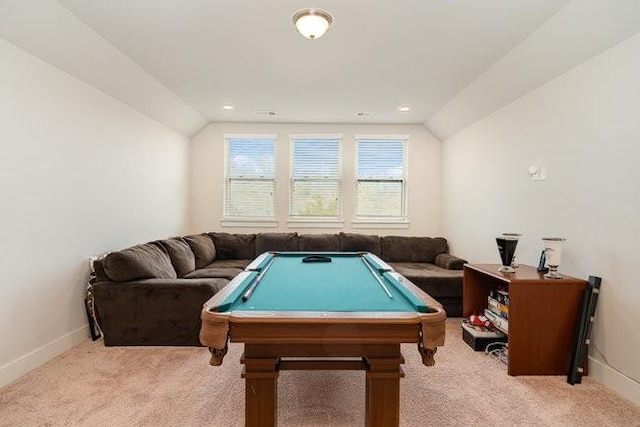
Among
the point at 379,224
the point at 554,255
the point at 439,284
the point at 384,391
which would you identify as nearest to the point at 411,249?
the point at 379,224

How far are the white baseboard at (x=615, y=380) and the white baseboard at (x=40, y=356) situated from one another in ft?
13.9

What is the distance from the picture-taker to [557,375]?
2.38 meters

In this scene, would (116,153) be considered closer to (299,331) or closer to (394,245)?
(299,331)

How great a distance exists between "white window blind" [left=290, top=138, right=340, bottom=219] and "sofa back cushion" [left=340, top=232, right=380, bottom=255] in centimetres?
56

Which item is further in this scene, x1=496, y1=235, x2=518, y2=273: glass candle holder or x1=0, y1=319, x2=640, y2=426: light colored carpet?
x1=496, y1=235, x2=518, y2=273: glass candle holder

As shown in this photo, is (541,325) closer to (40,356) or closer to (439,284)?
(439,284)

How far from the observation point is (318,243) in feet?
15.9

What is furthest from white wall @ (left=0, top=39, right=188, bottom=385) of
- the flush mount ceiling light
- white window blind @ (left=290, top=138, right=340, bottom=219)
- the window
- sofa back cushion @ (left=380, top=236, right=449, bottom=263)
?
sofa back cushion @ (left=380, top=236, right=449, bottom=263)

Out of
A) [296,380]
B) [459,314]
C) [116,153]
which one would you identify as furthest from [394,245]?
[116,153]

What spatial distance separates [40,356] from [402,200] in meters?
4.81

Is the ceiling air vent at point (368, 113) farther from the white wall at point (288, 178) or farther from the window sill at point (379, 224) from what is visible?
the window sill at point (379, 224)

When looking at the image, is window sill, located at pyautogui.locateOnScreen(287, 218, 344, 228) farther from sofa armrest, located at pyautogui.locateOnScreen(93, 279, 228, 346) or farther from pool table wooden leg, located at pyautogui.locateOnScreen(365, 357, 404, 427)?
pool table wooden leg, located at pyautogui.locateOnScreen(365, 357, 404, 427)

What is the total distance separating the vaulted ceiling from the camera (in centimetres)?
217

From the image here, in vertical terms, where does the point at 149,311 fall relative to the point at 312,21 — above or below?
below
